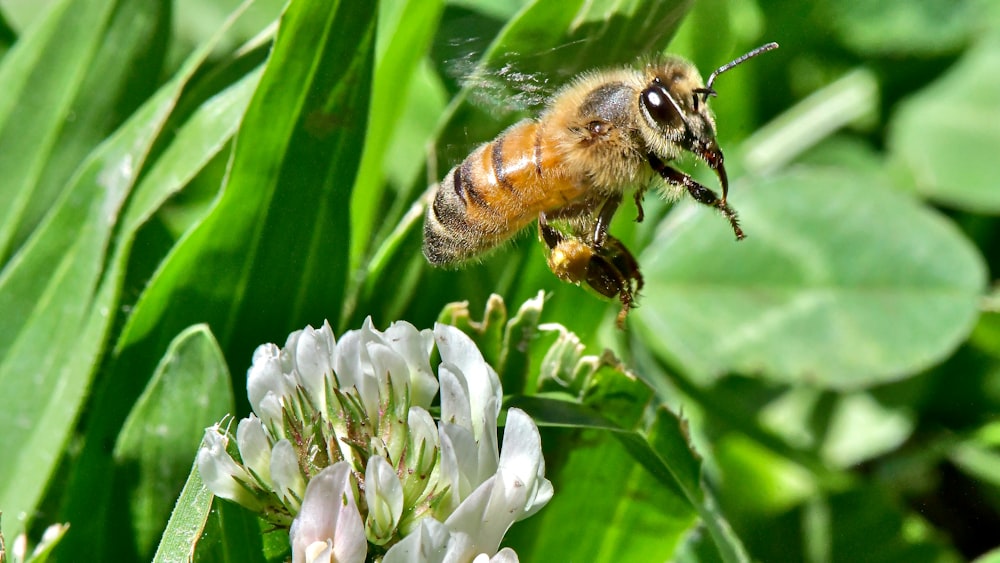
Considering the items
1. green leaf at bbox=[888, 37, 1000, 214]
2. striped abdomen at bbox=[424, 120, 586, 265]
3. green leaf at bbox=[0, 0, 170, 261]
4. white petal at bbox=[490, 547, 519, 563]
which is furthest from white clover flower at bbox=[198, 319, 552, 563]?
green leaf at bbox=[888, 37, 1000, 214]

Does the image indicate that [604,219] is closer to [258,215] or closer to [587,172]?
[587,172]

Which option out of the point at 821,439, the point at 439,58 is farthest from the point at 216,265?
the point at 821,439

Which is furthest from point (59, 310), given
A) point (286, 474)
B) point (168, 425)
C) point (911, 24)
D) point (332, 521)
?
point (911, 24)

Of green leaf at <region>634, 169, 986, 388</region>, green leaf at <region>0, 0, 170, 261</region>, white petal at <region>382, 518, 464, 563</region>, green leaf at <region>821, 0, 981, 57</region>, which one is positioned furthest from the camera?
green leaf at <region>821, 0, 981, 57</region>

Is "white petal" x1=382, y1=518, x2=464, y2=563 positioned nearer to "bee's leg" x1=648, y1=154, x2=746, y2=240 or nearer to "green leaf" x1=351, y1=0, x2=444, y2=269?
"bee's leg" x1=648, y1=154, x2=746, y2=240

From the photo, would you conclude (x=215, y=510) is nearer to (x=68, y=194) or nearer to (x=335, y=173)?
(x=335, y=173)

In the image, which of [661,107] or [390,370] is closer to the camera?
[390,370]
